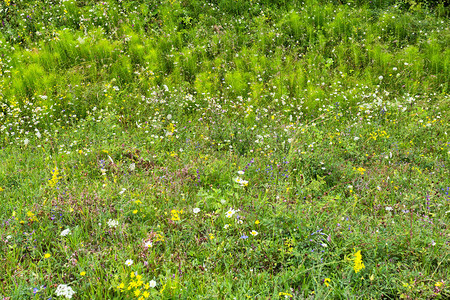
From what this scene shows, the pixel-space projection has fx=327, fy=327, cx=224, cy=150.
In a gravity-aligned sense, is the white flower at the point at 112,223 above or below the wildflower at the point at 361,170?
above

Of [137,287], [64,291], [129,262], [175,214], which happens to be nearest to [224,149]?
[175,214]

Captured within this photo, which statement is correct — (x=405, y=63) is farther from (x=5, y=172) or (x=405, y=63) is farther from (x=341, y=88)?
(x=5, y=172)

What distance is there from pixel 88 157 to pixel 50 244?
169 centimetres

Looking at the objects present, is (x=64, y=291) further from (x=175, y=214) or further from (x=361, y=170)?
(x=361, y=170)

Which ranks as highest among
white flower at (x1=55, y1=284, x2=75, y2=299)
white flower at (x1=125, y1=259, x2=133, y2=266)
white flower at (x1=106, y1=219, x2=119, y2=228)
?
white flower at (x1=55, y1=284, x2=75, y2=299)

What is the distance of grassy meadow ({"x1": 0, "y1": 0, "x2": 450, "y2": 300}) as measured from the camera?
2.67 metres

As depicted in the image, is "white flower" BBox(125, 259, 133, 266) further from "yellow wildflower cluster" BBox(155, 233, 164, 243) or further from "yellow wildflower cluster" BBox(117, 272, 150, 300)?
"yellow wildflower cluster" BBox(155, 233, 164, 243)

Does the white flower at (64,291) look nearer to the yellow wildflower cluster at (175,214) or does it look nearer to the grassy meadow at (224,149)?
the grassy meadow at (224,149)

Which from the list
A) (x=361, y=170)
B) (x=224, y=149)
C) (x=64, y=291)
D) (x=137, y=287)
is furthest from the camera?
(x=224, y=149)

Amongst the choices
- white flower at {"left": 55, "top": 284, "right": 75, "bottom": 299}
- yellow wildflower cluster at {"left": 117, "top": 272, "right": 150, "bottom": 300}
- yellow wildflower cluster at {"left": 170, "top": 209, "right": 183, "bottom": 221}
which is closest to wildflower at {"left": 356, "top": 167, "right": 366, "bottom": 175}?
yellow wildflower cluster at {"left": 170, "top": 209, "right": 183, "bottom": 221}

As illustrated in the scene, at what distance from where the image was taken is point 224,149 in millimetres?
5039

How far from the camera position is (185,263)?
2828 millimetres

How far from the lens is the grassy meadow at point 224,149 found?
2670 mm

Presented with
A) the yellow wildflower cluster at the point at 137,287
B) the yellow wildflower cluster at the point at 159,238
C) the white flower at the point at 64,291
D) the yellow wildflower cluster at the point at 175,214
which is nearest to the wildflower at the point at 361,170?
the yellow wildflower cluster at the point at 175,214
